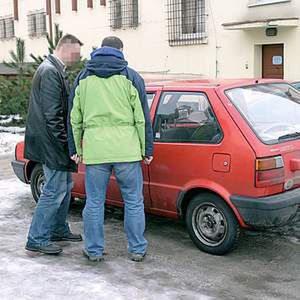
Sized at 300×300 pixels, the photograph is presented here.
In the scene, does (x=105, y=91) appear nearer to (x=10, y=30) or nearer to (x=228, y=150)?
(x=228, y=150)

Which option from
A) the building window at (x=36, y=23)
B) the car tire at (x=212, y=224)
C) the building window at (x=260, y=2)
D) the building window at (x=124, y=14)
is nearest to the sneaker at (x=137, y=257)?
the car tire at (x=212, y=224)

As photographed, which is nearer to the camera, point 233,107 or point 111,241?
point 233,107

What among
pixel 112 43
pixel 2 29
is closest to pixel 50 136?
pixel 112 43

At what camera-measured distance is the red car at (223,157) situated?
15.1 feet

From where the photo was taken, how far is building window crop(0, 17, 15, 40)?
2638cm

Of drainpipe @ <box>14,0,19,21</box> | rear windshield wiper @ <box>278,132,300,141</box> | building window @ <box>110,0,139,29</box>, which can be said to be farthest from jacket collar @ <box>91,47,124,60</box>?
drainpipe @ <box>14,0,19,21</box>

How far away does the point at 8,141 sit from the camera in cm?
1207

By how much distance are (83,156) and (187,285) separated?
51.3 inches

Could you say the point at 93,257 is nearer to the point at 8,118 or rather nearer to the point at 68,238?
the point at 68,238

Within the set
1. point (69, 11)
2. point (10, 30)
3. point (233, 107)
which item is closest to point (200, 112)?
point (233, 107)

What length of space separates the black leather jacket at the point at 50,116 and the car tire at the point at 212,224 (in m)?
1.13

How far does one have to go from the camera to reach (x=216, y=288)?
4.24m

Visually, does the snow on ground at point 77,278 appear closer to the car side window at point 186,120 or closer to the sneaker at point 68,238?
the sneaker at point 68,238

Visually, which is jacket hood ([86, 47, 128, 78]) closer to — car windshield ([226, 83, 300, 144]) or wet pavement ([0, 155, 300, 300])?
car windshield ([226, 83, 300, 144])
